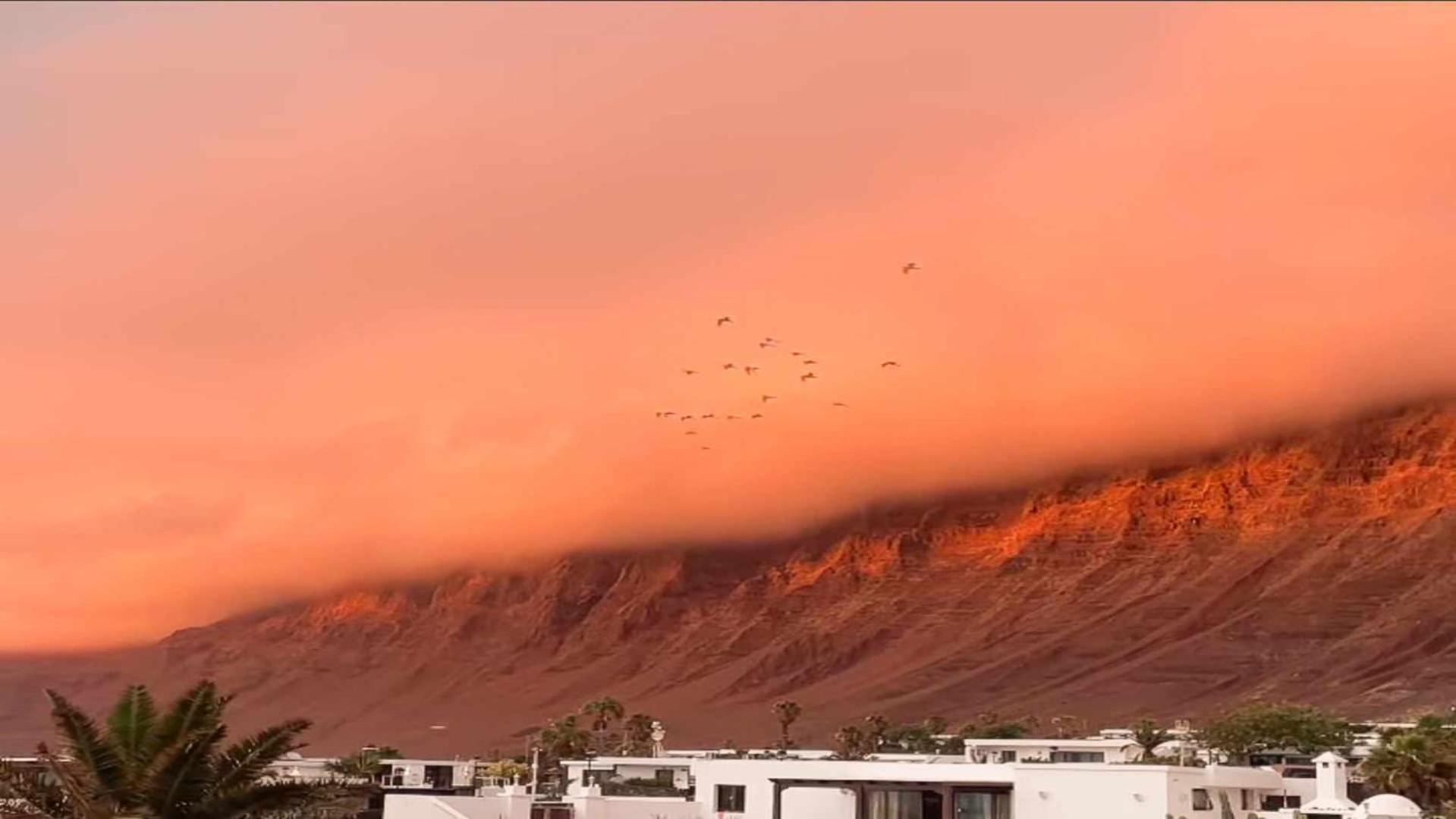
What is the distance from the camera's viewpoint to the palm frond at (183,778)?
2434cm

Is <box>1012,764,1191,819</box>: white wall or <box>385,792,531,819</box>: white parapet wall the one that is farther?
<box>385,792,531,819</box>: white parapet wall

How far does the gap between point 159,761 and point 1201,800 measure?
36.0m

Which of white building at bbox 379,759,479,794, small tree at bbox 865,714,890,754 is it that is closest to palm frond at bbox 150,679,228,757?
white building at bbox 379,759,479,794

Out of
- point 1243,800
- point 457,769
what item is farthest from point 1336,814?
point 457,769

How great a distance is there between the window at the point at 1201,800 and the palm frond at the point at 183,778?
34.3 meters

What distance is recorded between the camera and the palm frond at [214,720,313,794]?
999 inches

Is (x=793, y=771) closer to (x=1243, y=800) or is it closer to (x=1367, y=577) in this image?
(x=1243, y=800)

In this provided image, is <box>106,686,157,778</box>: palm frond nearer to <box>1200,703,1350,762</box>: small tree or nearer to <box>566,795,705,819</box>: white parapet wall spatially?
<box>566,795,705,819</box>: white parapet wall

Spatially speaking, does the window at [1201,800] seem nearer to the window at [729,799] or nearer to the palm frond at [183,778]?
the window at [729,799]

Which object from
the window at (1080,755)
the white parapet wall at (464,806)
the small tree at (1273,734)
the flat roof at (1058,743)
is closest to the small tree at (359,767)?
the white parapet wall at (464,806)

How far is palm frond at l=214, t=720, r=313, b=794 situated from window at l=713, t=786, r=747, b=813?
118 ft

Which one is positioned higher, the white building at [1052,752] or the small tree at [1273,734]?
the small tree at [1273,734]

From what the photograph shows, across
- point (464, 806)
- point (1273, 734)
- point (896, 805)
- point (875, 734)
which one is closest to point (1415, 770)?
point (896, 805)

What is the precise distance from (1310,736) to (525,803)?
46.6 metres
